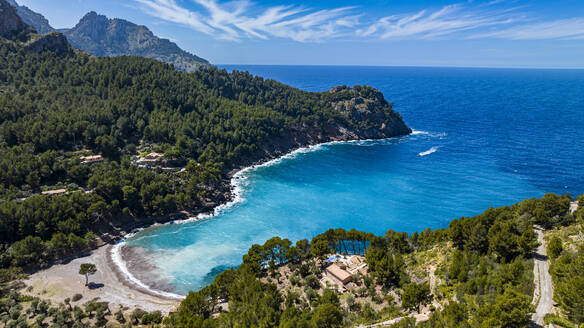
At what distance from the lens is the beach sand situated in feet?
159

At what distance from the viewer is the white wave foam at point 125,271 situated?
170ft

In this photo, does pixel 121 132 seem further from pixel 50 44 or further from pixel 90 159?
pixel 50 44

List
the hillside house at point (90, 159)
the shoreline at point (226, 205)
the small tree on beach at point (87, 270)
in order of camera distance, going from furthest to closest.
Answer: the hillside house at point (90, 159), the shoreline at point (226, 205), the small tree on beach at point (87, 270)

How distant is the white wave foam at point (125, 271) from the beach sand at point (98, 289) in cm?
81

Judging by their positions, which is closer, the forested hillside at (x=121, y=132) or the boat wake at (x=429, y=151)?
the forested hillside at (x=121, y=132)

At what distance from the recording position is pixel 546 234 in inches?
1854

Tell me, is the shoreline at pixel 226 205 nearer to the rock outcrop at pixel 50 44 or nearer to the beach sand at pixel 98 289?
the beach sand at pixel 98 289

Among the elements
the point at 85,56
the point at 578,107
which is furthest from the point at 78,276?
the point at 578,107

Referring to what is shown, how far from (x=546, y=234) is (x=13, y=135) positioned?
427ft

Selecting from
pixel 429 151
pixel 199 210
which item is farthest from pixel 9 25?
pixel 429 151

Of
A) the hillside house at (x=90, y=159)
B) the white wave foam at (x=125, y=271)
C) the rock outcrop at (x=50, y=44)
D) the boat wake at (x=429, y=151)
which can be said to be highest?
the rock outcrop at (x=50, y=44)

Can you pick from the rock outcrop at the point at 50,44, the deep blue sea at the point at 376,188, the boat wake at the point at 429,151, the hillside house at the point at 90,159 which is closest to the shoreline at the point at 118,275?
the deep blue sea at the point at 376,188

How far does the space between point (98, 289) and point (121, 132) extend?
67855mm

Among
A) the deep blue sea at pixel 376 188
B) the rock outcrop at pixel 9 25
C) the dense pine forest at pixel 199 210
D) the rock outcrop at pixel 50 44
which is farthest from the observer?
the rock outcrop at pixel 9 25
